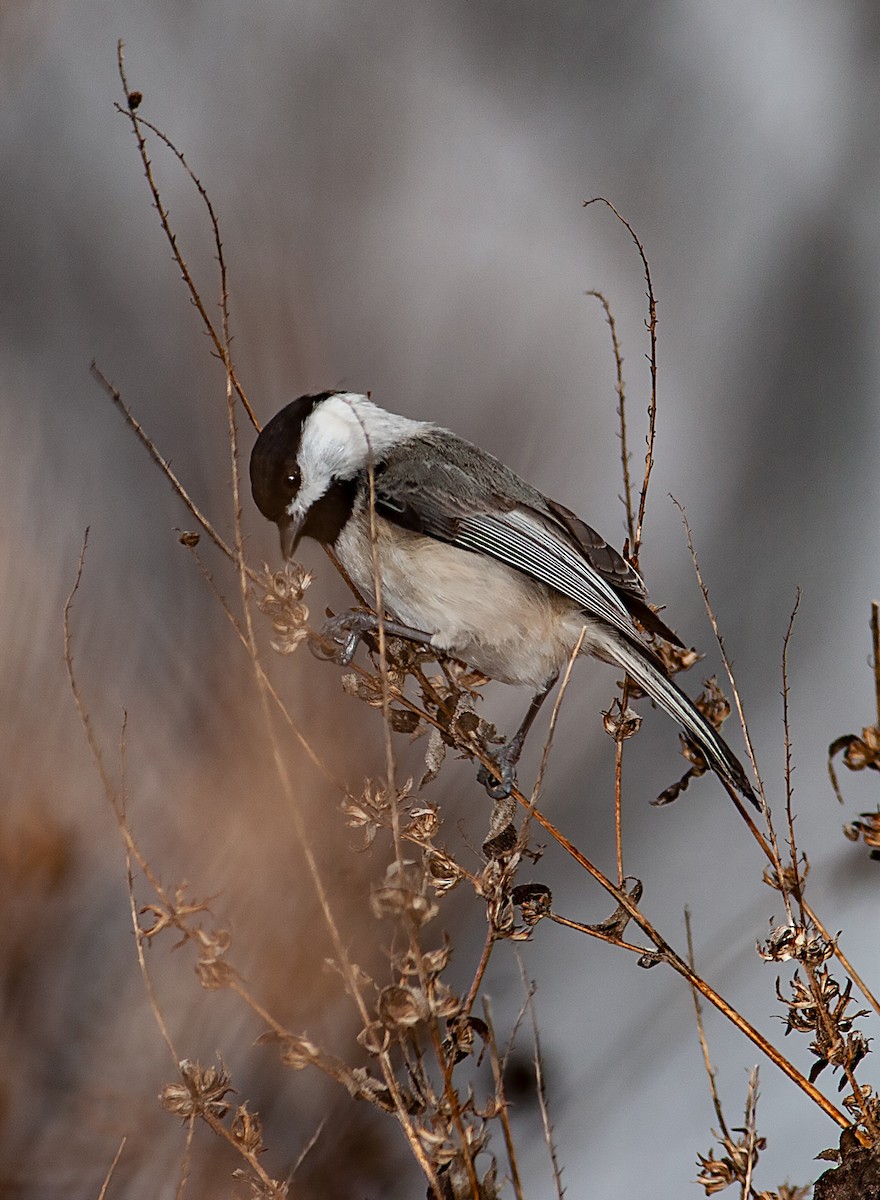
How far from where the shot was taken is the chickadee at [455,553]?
2.21 ft

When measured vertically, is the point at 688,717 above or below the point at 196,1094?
above

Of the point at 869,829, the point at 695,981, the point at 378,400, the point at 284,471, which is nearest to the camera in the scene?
the point at 869,829

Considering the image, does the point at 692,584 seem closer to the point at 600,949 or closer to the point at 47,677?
the point at 600,949

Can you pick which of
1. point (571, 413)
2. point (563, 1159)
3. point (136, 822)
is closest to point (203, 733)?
point (136, 822)

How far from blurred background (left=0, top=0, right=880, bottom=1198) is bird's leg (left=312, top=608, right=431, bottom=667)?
21 cm

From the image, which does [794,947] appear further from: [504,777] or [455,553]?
[455,553]

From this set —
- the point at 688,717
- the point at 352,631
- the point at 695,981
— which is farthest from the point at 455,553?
the point at 695,981

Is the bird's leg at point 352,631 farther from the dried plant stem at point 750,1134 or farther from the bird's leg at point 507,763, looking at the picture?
the dried plant stem at point 750,1134

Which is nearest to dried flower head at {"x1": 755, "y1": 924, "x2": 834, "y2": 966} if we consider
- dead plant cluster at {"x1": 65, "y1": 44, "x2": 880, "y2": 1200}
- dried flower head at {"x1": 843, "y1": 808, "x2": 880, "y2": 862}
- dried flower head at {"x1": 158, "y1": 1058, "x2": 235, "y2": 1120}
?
dead plant cluster at {"x1": 65, "y1": 44, "x2": 880, "y2": 1200}

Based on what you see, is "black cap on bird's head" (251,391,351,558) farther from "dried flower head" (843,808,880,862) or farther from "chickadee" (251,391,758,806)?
"dried flower head" (843,808,880,862)

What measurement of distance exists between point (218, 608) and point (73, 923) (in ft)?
1.01

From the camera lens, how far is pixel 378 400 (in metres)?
1.00

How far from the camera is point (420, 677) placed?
62 cm

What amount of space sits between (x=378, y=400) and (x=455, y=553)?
1.13 ft
